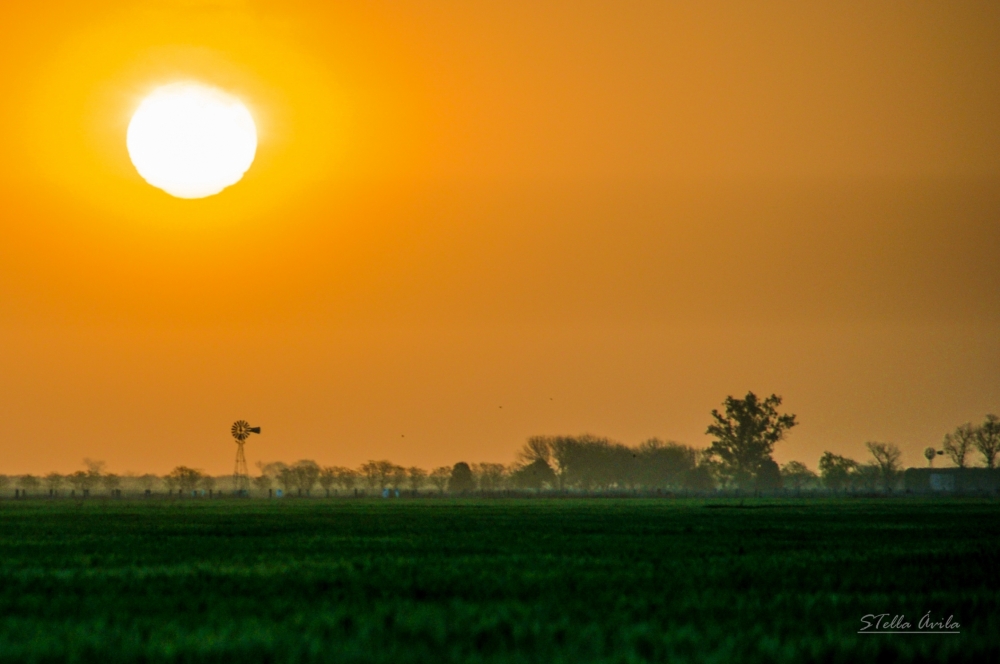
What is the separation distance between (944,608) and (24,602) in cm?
1857

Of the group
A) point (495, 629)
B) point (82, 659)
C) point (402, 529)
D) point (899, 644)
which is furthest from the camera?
point (402, 529)

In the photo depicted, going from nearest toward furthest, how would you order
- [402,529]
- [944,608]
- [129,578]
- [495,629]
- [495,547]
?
[495,629] < [944,608] < [129,578] < [495,547] < [402,529]

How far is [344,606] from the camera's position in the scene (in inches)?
922

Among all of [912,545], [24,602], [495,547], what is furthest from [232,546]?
[912,545]

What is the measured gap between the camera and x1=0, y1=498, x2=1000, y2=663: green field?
18297 millimetres

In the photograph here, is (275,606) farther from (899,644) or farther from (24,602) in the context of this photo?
(899,644)

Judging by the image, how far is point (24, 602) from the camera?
23.8 meters

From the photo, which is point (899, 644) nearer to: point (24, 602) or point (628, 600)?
point (628, 600)

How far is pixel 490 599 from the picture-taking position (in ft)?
81.6

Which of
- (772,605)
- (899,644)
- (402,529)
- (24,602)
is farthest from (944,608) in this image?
(402,529)

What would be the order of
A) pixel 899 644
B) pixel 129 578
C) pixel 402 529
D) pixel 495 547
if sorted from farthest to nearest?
pixel 402 529 → pixel 495 547 → pixel 129 578 → pixel 899 644

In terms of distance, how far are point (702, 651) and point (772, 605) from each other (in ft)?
19.4

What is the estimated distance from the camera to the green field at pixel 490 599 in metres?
18.3

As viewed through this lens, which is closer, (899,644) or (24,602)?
(899,644)
